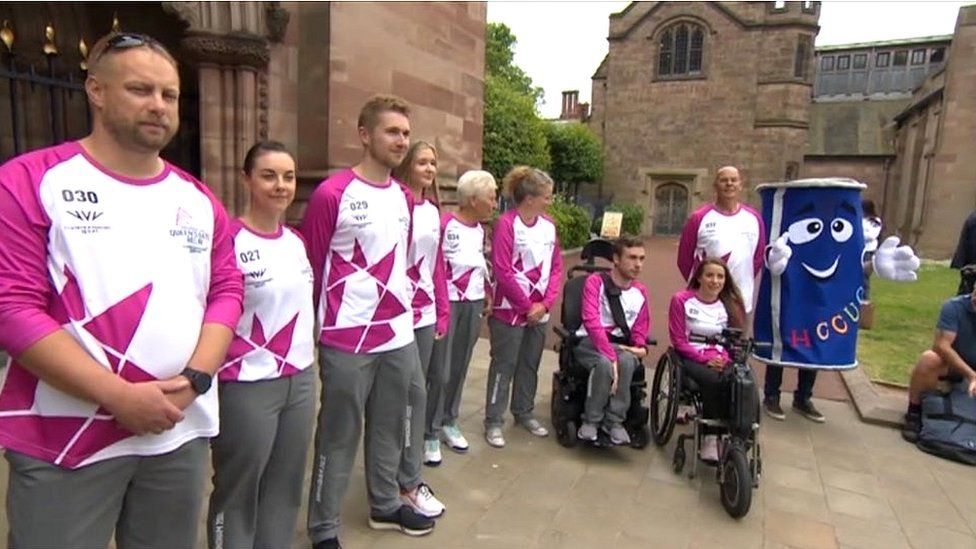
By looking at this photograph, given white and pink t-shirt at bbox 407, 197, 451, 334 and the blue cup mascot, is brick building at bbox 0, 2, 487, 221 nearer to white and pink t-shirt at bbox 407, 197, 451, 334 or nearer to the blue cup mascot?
white and pink t-shirt at bbox 407, 197, 451, 334

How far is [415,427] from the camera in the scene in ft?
9.70

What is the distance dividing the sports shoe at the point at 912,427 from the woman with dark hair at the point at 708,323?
5.49ft

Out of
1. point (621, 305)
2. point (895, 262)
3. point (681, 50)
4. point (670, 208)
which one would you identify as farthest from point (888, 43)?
point (621, 305)

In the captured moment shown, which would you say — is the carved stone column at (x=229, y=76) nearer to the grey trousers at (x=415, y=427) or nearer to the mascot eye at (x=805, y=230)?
the grey trousers at (x=415, y=427)

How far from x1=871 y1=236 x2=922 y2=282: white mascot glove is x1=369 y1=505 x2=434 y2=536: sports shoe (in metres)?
3.96

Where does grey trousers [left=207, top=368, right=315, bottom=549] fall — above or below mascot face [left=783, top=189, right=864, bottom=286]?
below

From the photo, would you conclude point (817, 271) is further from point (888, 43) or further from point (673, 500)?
point (888, 43)

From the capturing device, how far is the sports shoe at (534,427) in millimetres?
4273

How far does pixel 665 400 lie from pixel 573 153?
81.6 ft

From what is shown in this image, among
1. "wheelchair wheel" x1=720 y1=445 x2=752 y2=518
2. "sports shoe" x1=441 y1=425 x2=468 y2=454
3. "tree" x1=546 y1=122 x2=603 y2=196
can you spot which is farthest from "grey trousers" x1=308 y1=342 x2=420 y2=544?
"tree" x1=546 y1=122 x2=603 y2=196

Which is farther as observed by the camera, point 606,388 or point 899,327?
point 899,327

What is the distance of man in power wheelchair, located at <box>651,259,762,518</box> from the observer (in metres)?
3.35

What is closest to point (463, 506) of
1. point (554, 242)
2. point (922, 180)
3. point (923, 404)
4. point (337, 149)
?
point (554, 242)

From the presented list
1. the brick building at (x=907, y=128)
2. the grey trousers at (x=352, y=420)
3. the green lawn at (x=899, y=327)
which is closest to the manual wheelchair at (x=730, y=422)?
the grey trousers at (x=352, y=420)
